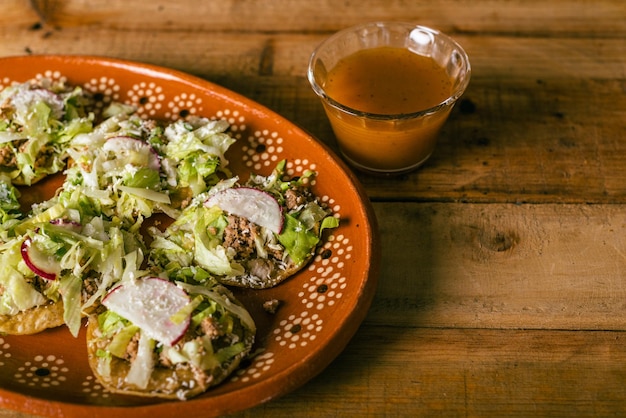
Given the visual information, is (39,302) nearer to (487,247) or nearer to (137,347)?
(137,347)

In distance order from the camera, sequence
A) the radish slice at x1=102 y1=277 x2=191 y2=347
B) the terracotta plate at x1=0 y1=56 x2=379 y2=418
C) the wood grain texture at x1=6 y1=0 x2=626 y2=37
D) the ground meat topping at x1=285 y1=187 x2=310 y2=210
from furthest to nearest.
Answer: the wood grain texture at x1=6 y1=0 x2=626 y2=37
the ground meat topping at x1=285 y1=187 x2=310 y2=210
the radish slice at x1=102 y1=277 x2=191 y2=347
the terracotta plate at x1=0 y1=56 x2=379 y2=418

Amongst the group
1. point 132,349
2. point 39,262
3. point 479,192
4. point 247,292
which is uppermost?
point 39,262

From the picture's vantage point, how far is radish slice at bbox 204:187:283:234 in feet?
11.0

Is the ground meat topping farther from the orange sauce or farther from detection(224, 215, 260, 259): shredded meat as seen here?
the orange sauce

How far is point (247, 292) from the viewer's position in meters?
3.32

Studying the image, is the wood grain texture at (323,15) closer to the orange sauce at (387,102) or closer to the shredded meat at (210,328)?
the orange sauce at (387,102)

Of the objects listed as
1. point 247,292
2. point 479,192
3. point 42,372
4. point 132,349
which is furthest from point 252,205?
point 479,192

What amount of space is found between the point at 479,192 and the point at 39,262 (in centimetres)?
226

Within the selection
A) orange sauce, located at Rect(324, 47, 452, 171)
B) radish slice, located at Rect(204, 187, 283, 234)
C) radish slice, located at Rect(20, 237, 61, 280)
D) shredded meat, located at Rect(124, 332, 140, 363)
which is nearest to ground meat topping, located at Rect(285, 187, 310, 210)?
radish slice, located at Rect(204, 187, 283, 234)

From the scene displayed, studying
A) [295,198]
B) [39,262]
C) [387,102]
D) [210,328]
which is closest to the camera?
[210,328]

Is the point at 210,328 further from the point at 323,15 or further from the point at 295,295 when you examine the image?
the point at 323,15

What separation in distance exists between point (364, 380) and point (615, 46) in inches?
116

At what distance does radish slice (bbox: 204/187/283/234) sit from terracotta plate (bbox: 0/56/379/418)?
26 centimetres

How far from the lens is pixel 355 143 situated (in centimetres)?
387
